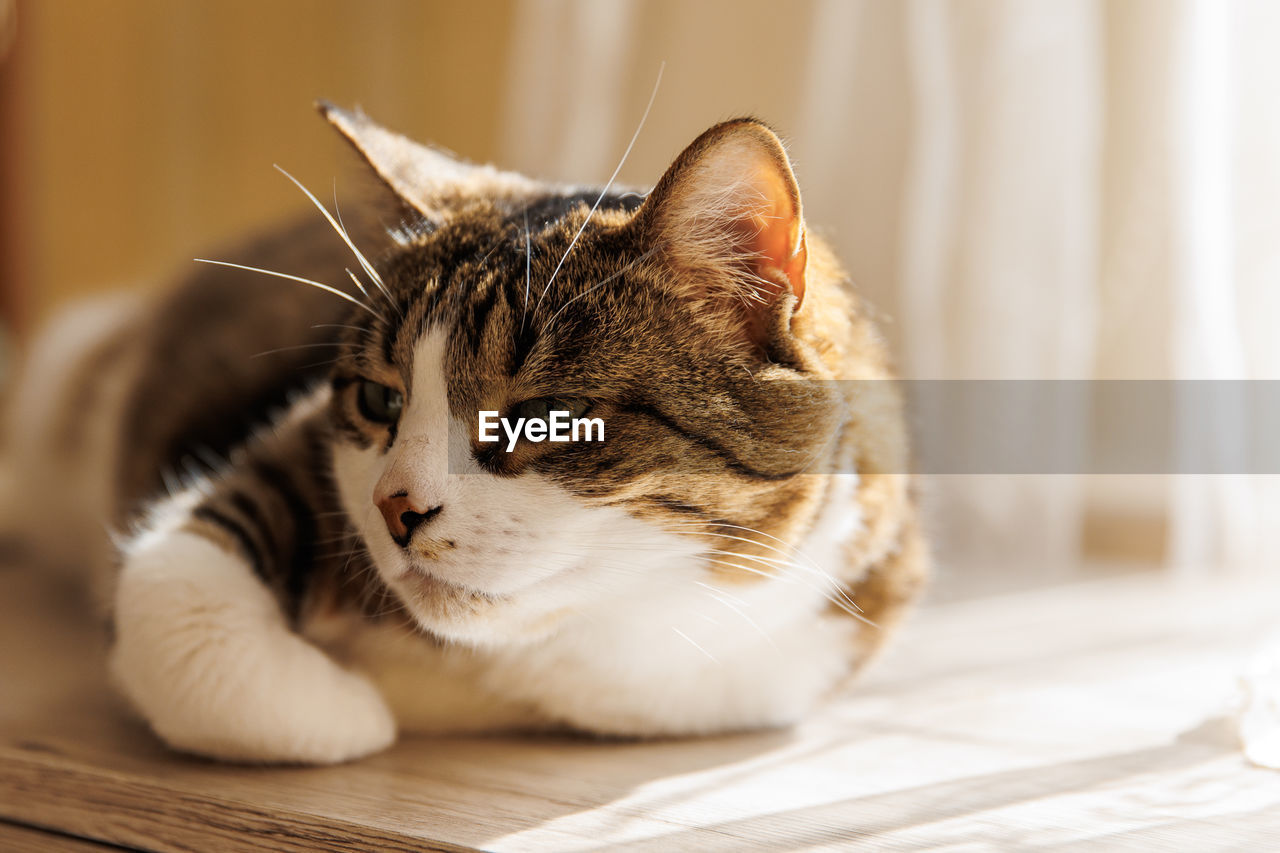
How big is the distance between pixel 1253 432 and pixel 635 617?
0.95 metres

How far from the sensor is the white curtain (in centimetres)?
129

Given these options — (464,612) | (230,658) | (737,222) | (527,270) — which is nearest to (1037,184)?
(737,222)

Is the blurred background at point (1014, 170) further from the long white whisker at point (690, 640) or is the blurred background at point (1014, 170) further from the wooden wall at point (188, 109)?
the long white whisker at point (690, 640)

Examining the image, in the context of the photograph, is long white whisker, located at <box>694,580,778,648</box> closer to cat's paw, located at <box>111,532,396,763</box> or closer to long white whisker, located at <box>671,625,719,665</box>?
long white whisker, located at <box>671,625,719,665</box>

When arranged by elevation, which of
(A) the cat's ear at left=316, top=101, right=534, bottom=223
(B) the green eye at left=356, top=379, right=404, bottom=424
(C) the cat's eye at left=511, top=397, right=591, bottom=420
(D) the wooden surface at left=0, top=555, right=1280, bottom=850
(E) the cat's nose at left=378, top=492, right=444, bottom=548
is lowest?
(D) the wooden surface at left=0, top=555, right=1280, bottom=850

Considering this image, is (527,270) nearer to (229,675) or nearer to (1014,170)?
(229,675)

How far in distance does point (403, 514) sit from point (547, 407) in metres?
0.13

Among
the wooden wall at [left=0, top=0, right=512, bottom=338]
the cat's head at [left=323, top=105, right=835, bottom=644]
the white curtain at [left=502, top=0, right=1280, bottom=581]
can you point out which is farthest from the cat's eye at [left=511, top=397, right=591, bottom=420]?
the wooden wall at [left=0, top=0, right=512, bottom=338]

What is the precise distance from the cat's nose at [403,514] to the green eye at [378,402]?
0.13 m

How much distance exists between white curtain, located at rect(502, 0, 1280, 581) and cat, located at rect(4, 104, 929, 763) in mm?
359

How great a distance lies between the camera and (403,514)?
772mm

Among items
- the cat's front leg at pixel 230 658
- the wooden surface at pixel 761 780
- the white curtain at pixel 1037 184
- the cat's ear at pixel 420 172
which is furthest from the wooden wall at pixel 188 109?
the wooden surface at pixel 761 780

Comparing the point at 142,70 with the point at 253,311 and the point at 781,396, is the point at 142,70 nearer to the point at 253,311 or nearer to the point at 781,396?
the point at 253,311

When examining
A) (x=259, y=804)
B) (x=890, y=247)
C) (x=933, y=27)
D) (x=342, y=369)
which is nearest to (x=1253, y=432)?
(x=890, y=247)
